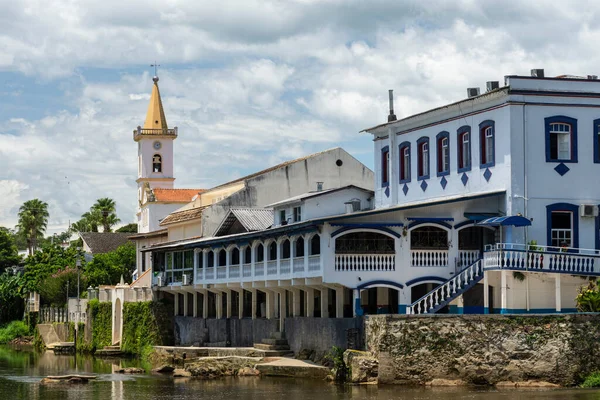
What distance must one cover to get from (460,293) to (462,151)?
697cm

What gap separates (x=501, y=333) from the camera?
135ft

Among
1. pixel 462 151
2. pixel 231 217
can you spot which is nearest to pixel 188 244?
pixel 231 217

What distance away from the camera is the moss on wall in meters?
66.8

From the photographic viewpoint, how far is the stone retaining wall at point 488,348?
1598 inches

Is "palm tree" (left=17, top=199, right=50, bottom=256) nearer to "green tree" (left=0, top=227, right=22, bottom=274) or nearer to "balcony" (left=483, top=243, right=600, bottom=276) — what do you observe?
"green tree" (left=0, top=227, right=22, bottom=274)

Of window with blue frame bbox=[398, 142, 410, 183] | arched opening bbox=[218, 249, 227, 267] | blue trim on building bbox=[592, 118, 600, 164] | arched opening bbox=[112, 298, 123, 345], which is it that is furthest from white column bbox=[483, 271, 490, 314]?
arched opening bbox=[112, 298, 123, 345]

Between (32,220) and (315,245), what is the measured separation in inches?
3540

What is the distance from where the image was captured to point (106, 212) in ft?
426

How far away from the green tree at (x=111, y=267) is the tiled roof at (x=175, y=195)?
5.68m

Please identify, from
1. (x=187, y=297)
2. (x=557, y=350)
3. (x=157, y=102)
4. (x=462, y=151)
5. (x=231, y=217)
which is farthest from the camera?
(x=157, y=102)

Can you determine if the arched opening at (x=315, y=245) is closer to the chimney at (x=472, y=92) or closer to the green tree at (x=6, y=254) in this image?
the chimney at (x=472, y=92)

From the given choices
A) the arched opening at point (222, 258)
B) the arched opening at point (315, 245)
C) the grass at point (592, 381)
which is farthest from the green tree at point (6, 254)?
the grass at point (592, 381)

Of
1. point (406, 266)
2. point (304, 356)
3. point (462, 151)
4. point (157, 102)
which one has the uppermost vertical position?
point (157, 102)

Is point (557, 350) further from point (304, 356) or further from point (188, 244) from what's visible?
point (188, 244)
